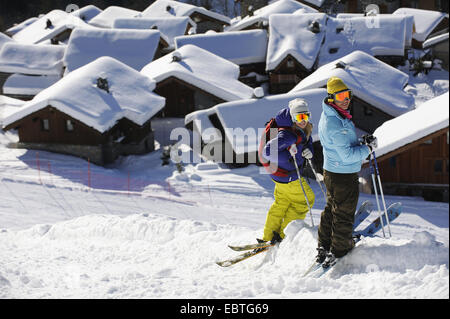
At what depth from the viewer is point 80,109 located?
64.7 ft

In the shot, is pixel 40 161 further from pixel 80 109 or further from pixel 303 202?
pixel 303 202

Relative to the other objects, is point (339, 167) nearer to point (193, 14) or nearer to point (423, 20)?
point (423, 20)

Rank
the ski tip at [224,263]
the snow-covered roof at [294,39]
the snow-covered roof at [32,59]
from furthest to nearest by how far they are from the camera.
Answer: the snow-covered roof at [32,59] < the snow-covered roof at [294,39] < the ski tip at [224,263]

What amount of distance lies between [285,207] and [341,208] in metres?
1.37

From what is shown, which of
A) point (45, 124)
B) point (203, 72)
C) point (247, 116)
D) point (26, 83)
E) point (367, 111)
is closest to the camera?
point (247, 116)

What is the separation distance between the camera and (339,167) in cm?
501

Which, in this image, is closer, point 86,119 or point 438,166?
point 438,166

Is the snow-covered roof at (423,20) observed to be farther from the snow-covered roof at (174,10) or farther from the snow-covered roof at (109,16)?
the snow-covered roof at (109,16)

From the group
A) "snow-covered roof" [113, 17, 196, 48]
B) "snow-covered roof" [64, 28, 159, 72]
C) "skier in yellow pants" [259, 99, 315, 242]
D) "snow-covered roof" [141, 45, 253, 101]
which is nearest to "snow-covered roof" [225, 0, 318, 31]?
"snow-covered roof" [113, 17, 196, 48]

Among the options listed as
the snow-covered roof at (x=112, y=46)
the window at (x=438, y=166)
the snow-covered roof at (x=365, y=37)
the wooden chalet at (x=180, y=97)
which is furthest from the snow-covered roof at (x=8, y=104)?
the window at (x=438, y=166)

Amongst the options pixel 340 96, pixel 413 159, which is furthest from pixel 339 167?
pixel 413 159

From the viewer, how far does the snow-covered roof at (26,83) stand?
32.0 metres

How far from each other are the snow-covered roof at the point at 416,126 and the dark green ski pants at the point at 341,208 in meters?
9.33

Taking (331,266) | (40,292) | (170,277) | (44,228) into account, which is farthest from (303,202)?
(44,228)
